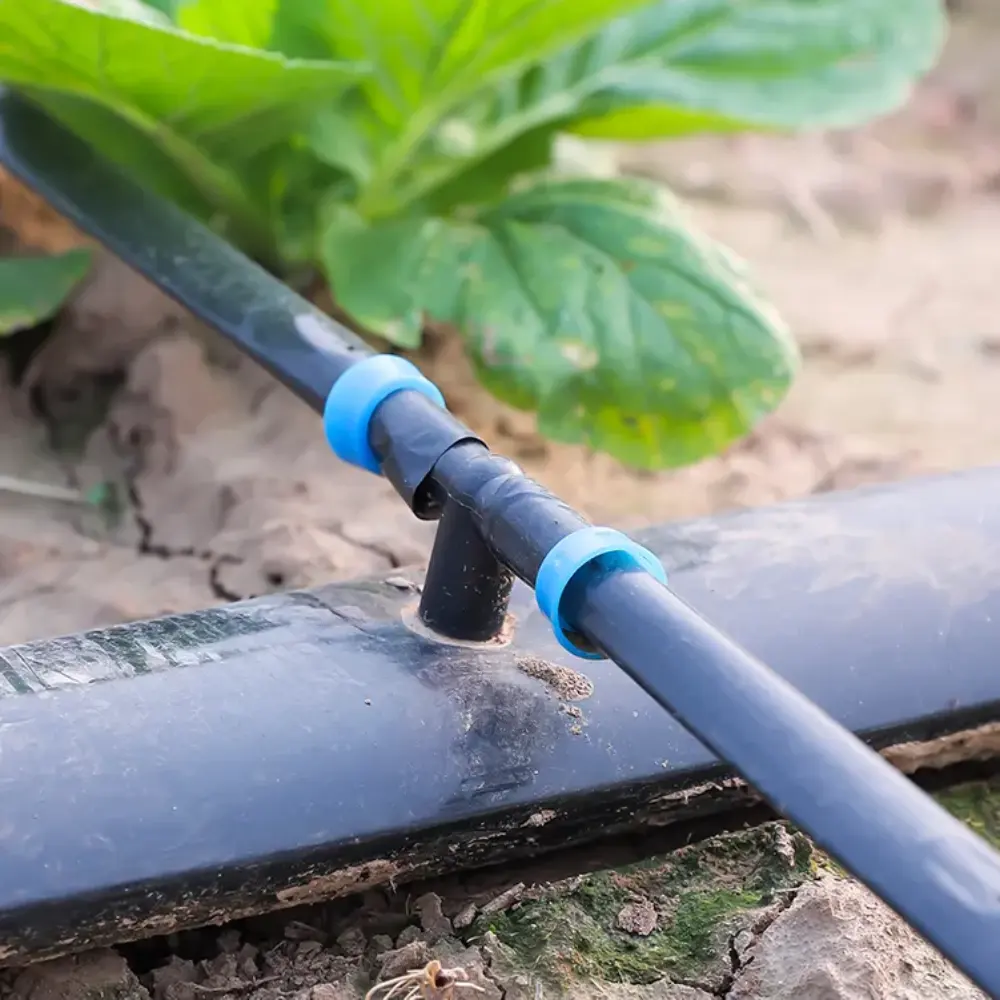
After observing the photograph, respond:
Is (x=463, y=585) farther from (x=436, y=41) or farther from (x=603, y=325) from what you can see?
(x=436, y=41)

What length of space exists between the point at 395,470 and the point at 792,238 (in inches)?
46.7

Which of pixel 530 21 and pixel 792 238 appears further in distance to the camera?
pixel 792 238

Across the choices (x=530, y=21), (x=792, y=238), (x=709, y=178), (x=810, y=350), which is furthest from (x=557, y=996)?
(x=709, y=178)

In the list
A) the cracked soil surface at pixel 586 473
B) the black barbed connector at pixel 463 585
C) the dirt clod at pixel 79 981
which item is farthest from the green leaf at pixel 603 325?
the dirt clod at pixel 79 981

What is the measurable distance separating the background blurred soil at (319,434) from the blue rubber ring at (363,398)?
0.19m

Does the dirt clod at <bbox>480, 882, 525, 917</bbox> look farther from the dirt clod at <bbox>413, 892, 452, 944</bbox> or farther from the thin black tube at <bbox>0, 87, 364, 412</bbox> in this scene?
the thin black tube at <bbox>0, 87, 364, 412</bbox>

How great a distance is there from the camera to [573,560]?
63 cm

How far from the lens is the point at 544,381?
114 centimetres

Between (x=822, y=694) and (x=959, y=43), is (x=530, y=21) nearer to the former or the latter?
(x=822, y=694)

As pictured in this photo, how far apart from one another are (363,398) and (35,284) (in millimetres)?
549

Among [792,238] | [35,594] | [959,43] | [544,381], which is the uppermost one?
[959,43]

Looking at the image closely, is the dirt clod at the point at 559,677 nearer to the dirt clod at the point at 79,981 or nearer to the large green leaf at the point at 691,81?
the dirt clod at the point at 79,981

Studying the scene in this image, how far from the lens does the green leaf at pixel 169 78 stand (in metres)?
0.89

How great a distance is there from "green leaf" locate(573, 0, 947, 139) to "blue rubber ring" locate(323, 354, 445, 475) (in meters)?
0.57
